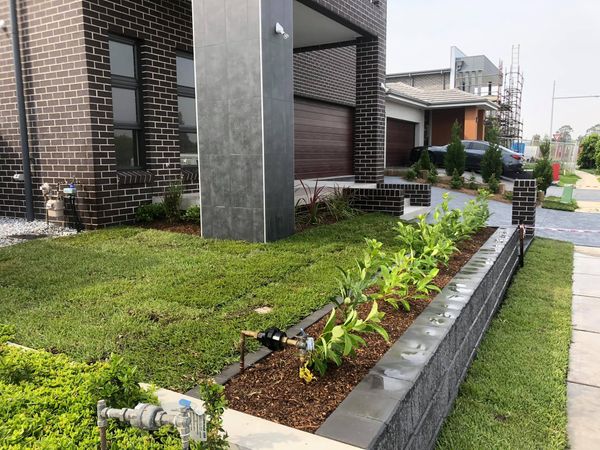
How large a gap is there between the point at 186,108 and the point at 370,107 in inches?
147

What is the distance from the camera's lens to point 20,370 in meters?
2.36

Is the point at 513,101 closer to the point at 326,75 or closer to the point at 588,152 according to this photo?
the point at 588,152

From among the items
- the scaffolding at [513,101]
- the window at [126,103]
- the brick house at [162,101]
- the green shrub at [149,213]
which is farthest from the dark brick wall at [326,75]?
the scaffolding at [513,101]

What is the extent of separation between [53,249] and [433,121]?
2277 cm

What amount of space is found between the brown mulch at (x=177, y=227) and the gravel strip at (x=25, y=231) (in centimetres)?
110

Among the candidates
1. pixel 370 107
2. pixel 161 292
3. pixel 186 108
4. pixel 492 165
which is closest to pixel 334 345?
pixel 161 292

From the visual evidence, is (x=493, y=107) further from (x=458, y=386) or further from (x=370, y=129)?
(x=458, y=386)

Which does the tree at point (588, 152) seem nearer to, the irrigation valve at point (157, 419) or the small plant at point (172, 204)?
the small plant at point (172, 204)

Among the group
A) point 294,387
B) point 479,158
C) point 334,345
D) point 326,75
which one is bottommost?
point 294,387

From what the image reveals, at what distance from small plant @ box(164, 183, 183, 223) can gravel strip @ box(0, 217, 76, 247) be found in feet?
4.29

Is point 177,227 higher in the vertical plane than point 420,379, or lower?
higher

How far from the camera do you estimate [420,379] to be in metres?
2.47

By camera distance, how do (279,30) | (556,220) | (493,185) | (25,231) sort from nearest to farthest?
(279,30) < (25,231) < (556,220) < (493,185)

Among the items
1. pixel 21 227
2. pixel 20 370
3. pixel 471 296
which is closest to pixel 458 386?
pixel 471 296
